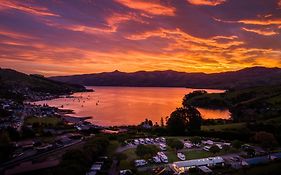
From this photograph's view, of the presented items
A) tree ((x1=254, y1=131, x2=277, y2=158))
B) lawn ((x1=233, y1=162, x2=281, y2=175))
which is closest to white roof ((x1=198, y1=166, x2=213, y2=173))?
lawn ((x1=233, y1=162, x2=281, y2=175))

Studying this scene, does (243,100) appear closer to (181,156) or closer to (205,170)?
(181,156)

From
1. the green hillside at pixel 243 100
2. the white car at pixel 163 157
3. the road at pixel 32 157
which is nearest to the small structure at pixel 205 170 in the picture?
the white car at pixel 163 157

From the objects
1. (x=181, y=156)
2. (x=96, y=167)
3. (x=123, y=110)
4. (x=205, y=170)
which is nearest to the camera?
(x=205, y=170)

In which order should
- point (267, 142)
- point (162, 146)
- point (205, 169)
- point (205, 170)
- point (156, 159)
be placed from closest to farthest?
point (205, 170) → point (205, 169) → point (156, 159) → point (267, 142) → point (162, 146)

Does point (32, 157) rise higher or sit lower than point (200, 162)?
lower

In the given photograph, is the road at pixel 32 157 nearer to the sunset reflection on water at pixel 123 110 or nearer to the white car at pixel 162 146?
the white car at pixel 162 146

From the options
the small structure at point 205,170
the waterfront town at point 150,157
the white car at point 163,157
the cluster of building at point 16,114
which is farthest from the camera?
the cluster of building at point 16,114

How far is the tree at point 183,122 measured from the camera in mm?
37944

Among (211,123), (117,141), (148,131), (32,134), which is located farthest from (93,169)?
(211,123)

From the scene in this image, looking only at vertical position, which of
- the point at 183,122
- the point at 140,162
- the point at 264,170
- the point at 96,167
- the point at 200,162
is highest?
the point at 183,122

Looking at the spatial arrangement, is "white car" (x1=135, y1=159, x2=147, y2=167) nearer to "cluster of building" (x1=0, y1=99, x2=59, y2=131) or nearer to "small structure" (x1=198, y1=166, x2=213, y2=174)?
"small structure" (x1=198, y1=166, x2=213, y2=174)

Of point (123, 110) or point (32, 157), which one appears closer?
point (32, 157)

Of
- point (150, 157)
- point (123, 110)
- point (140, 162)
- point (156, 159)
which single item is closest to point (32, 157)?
point (140, 162)

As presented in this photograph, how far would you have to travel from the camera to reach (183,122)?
1513 inches
